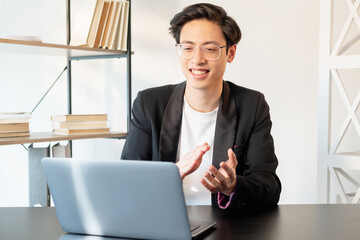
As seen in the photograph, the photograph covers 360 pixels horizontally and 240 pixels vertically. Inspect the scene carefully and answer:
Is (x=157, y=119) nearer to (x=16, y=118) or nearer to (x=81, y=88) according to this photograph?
(x=16, y=118)

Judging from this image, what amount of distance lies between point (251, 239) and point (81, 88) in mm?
2985

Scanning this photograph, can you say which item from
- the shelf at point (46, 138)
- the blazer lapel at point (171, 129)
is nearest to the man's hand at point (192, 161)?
the blazer lapel at point (171, 129)

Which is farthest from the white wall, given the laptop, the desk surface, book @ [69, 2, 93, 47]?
the laptop

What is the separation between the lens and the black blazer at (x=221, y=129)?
1749mm

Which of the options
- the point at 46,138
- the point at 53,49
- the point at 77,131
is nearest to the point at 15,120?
the point at 46,138

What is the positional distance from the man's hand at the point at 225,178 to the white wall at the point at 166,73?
173 centimetres

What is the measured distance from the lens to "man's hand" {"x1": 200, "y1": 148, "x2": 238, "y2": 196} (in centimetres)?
132

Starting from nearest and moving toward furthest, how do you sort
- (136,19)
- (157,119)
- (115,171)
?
(115,171) → (157,119) → (136,19)

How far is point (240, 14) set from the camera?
3.25m

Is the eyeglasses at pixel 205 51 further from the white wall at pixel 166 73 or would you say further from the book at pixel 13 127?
the white wall at pixel 166 73

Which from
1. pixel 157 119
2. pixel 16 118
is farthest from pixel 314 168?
pixel 16 118

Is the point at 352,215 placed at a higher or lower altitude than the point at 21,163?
higher

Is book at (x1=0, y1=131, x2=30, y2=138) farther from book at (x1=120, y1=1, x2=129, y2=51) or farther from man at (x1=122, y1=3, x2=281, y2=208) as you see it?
man at (x1=122, y1=3, x2=281, y2=208)

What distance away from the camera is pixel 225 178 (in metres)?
1.38
